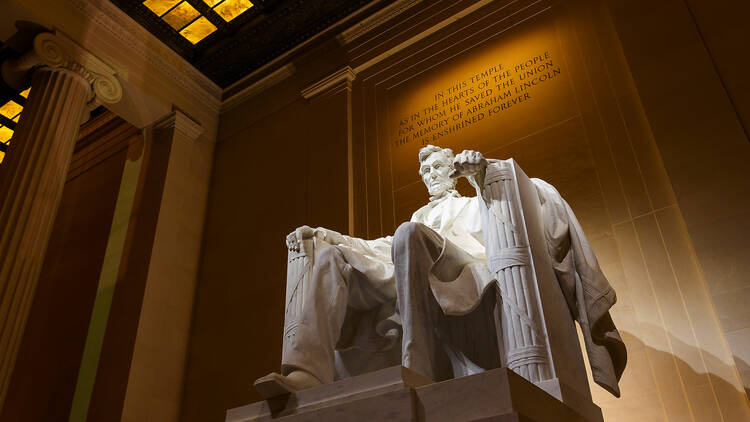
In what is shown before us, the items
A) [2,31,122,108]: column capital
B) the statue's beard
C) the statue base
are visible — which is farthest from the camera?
[2,31,122,108]: column capital

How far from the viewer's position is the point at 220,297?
665 centimetres

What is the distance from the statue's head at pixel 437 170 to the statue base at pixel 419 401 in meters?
1.89

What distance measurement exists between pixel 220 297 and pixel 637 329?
12.9ft

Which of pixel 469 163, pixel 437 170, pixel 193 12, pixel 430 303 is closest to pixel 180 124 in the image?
pixel 193 12

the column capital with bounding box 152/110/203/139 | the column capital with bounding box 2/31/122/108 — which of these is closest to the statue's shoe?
the column capital with bounding box 2/31/122/108

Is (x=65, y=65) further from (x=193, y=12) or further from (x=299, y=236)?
(x=299, y=236)

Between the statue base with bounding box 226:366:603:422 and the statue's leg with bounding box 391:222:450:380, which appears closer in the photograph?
the statue base with bounding box 226:366:603:422

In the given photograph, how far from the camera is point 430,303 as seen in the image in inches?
121

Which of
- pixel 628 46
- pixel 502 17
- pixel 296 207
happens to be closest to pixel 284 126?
pixel 296 207

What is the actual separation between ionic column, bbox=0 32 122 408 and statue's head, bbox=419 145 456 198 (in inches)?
129

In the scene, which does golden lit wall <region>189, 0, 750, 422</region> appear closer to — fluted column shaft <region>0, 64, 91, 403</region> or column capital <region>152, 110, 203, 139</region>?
column capital <region>152, 110, 203, 139</region>

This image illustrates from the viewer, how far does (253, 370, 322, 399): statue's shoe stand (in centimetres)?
251

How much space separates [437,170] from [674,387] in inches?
71.9

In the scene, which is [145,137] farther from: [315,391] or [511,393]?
[511,393]
